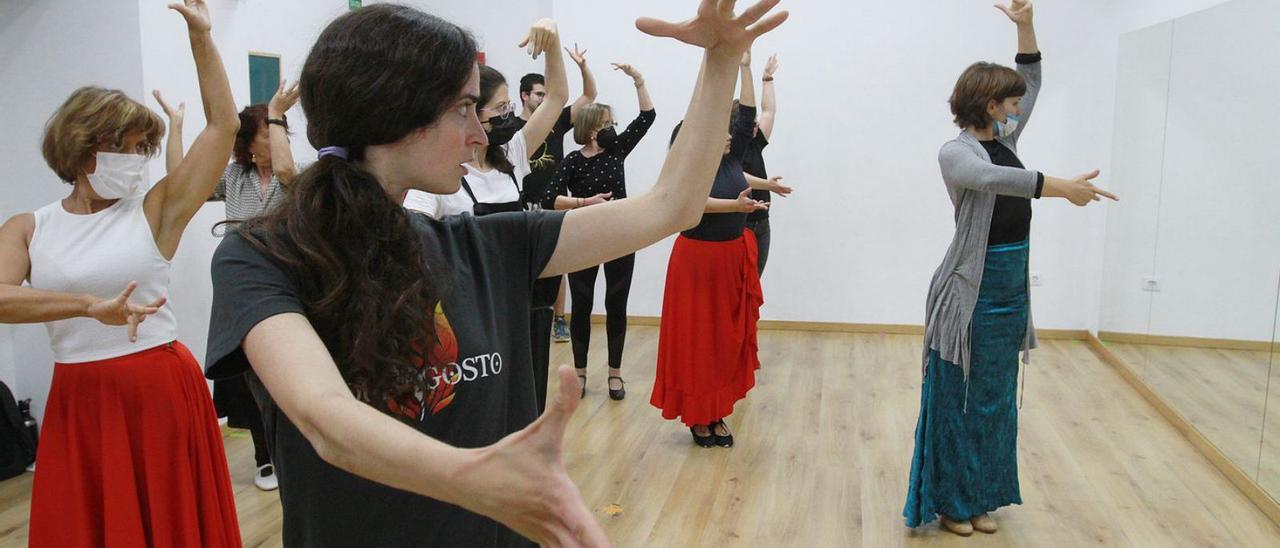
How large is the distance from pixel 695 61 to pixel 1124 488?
3781 mm

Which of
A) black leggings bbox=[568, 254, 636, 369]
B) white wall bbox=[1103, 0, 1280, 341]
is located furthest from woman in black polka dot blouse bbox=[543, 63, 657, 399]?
white wall bbox=[1103, 0, 1280, 341]

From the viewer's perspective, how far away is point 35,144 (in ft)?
12.0

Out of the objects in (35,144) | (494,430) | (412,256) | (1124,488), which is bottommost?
(1124,488)

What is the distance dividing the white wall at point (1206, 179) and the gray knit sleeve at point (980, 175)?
4.13 feet

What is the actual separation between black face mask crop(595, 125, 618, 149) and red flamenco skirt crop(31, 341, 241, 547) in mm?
2614

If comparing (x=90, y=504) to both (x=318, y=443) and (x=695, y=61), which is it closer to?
(x=318, y=443)

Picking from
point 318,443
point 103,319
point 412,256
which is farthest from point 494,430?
point 103,319

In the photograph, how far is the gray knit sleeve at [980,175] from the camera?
2756 millimetres

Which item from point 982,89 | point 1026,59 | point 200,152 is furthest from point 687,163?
point 1026,59

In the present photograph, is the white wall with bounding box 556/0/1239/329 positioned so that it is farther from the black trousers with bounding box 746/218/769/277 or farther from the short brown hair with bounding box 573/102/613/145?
the short brown hair with bounding box 573/102/613/145

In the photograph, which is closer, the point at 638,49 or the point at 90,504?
the point at 90,504

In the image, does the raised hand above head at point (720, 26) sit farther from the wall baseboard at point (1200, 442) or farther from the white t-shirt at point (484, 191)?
the wall baseboard at point (1200, 442)

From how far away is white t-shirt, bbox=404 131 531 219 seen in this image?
8.60 feet

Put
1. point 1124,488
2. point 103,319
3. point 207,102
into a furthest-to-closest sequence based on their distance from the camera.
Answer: point 1124,488 < point 207,102 < point 103,319
